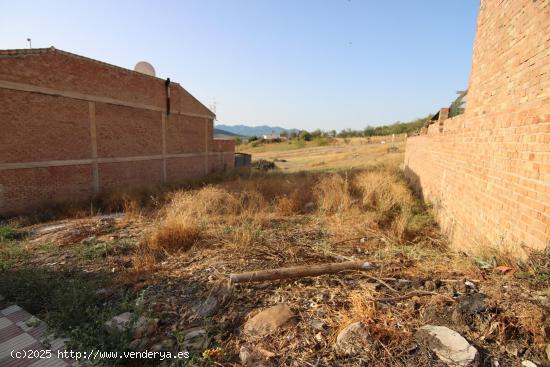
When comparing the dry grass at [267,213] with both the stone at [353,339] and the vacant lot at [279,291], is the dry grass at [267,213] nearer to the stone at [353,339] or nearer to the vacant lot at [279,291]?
the vacant lot at [279,291]

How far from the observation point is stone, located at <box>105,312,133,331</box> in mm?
2432

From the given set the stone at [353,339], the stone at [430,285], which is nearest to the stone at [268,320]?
the stone at [353,339]

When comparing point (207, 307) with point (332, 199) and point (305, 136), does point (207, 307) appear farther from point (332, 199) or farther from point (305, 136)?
point (305, 136)

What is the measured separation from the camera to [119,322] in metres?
2.52

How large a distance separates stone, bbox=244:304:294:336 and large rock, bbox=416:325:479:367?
1.09 m

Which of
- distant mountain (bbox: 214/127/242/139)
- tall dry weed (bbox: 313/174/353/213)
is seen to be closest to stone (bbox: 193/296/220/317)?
tall dry weed (bbox: 313/174/353/213)

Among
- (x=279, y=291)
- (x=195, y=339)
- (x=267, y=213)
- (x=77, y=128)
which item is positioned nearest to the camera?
(x=195, y=339)

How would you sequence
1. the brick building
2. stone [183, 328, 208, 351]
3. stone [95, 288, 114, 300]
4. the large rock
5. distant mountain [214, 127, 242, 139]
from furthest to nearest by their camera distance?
distant mountain [214, 127, 242, 139], the brick building, stone [95, 288, 114, 300], stone [183, 328, 208, 351], the large rock

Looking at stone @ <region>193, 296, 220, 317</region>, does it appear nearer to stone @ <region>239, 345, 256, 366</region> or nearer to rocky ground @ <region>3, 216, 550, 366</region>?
rocky ground @ <region>3, 216, 550, 366</region>

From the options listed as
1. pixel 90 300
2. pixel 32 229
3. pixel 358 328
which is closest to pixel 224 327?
pixel 358 328

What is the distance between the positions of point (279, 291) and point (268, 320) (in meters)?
0.56

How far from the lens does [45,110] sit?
27.8 feet

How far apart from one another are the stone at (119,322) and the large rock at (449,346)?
8.01 feet

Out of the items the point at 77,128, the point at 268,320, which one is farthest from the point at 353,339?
the point at 77,128
